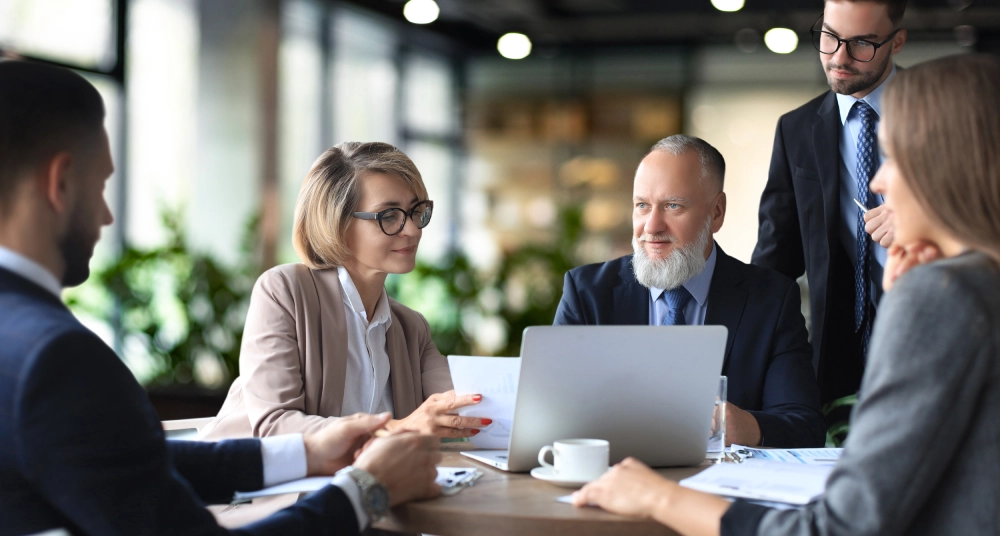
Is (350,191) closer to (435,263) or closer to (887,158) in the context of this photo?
(887,158)

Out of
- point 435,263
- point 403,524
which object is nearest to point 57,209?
point 403,524

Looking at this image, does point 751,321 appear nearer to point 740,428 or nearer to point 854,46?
point 740,428

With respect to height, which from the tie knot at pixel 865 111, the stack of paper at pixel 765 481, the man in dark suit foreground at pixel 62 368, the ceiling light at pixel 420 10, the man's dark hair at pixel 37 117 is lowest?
the stack of paper at pixel 765 481

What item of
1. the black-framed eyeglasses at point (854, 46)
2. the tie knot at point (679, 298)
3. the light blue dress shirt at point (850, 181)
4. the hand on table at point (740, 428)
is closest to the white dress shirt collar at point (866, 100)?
the light blue dress shirt at point (850, 181)

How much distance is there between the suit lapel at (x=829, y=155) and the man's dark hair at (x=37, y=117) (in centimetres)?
235

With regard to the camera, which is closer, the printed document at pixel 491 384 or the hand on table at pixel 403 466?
the hand on table at pixel 403 466

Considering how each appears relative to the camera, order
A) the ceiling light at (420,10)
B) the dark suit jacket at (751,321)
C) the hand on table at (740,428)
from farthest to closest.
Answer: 1. the ceiling light at (420,10)
2. the dark suit jacket at (751,321)
3. the hand on table at (740,428)

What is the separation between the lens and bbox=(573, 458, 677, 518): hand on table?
1381 mm

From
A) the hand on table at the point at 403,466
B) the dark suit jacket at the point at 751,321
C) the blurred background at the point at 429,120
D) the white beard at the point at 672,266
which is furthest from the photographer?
the blurred background at the point at 429,120

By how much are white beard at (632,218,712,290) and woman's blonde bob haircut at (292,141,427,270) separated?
649 millimetres

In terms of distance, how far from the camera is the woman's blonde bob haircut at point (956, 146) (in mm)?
1133

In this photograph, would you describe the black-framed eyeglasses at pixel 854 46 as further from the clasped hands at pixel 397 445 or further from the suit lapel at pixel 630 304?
the clasped hands at pixel 397 445

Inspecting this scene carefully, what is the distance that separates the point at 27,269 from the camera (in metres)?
1.21

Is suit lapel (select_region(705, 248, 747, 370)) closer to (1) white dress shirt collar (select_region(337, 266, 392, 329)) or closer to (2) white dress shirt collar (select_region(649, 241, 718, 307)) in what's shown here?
(2) white dress shirt collar (select_region(649, 241, 718, 307))
